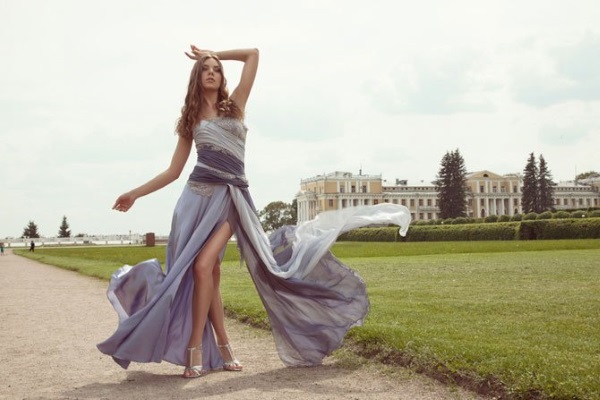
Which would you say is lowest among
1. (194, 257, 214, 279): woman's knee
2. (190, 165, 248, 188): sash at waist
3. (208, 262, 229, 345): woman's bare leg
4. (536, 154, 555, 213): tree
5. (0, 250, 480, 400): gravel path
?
(0, 250, 480, 400): gravel path

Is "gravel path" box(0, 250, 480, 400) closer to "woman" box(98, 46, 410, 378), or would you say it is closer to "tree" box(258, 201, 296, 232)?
"woman" box(98, 46, 410, 378)

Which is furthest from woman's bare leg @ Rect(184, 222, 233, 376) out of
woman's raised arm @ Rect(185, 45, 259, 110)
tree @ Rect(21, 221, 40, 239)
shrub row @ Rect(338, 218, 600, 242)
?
tree @ Rect(21, 221, 40, 239)

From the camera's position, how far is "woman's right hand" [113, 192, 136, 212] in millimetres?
5422

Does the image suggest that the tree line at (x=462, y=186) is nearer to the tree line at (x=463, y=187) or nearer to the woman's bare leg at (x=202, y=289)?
the tree line at (x=463, y=187)

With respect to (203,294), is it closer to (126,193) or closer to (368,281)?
(126,193)

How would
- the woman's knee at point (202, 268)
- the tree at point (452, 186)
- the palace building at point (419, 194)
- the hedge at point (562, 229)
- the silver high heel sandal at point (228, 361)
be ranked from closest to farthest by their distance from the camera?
the woman's knee at point (202, 268), the silver high heel sandal at point (228, 361), the hedge at point (562, 229), the tree at point (452, 186), the palace building at point (419, 194)

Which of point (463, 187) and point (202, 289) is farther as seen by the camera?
point (463, 187)

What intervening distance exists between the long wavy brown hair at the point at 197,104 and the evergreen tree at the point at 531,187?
347ft

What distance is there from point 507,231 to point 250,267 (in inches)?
1777

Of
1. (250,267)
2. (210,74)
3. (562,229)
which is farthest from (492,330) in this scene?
(562,229)

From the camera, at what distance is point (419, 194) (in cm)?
14312

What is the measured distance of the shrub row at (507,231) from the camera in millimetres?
42938

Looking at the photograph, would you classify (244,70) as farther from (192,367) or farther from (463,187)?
(463,187)

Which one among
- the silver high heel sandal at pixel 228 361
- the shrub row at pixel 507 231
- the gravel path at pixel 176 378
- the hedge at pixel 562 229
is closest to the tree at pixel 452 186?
the shrub row at pixel 507 231
